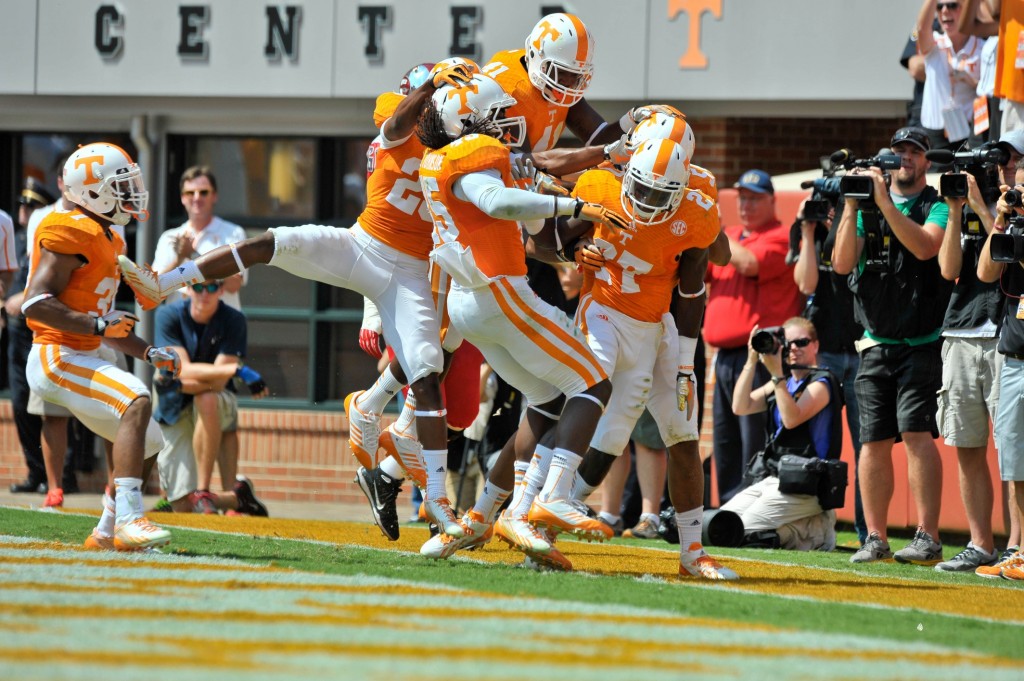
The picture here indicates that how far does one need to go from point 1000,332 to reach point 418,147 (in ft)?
10.2

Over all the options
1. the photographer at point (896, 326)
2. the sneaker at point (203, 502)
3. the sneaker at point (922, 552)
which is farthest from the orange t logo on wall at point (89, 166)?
the sneaker at point (922, 552)

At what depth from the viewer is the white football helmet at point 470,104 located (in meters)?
6.56

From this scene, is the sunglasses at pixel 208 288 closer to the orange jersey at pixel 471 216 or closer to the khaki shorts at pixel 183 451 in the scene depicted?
the khaki shorts at pixel 183 451

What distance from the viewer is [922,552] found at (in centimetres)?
799

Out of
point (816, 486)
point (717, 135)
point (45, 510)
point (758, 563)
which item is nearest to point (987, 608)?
point (758, 563)

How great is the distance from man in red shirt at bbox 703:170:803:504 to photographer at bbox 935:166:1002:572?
6.76 ft

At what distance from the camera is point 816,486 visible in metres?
8.62

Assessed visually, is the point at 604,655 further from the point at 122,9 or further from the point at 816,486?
the point at 122,9

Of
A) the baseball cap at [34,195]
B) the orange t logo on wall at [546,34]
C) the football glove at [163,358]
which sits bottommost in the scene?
the football glove at [163,358]

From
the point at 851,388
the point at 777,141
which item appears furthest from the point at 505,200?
the point at 777,141

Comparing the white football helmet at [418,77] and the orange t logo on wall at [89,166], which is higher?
the white football helmet at [418,77]

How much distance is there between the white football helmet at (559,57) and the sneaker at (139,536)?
274cm

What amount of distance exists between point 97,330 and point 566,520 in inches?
91.9

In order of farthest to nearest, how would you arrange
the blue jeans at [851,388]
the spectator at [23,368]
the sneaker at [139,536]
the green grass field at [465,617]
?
the spectator at [23,368] → the blue jeans at [851,388] → the sneaker at [139,536] → the green grass field at [465,617]
